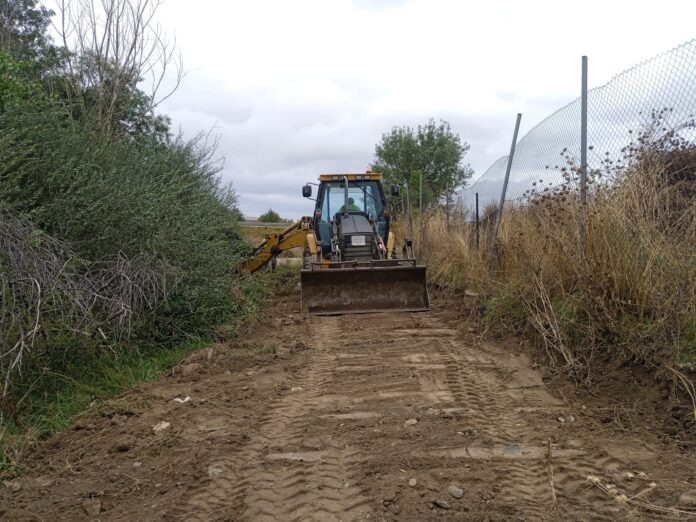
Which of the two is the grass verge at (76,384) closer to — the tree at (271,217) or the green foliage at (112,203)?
the green foliage at (112,203)

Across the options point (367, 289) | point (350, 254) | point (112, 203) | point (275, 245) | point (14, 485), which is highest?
point (112, 203)

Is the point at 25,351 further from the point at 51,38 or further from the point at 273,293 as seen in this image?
the point at 51,38

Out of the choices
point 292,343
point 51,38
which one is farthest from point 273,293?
point 51,38

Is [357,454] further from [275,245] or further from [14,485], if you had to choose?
[275,245]

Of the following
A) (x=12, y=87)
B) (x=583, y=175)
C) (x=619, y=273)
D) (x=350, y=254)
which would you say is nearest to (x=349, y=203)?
(x=350, y=254)

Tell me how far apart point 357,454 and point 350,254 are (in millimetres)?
6637

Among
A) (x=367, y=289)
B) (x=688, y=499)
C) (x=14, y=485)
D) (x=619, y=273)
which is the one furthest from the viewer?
(x=367, y=289)

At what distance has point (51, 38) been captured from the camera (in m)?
18.3

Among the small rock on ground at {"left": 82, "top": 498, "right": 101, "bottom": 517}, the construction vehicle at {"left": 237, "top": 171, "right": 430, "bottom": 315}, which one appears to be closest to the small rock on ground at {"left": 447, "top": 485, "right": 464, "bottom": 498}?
the small rock on ground at {"left": 82, "top": 498, "right": 101, "bottom": 517}

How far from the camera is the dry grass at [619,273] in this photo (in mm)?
4379

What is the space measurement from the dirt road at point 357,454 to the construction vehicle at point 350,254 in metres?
3.17

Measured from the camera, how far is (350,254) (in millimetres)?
10148

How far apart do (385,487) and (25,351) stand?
309cm

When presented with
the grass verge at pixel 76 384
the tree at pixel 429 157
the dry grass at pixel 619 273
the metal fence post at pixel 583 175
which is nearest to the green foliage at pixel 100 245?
the grass verge at pixel 76 384
